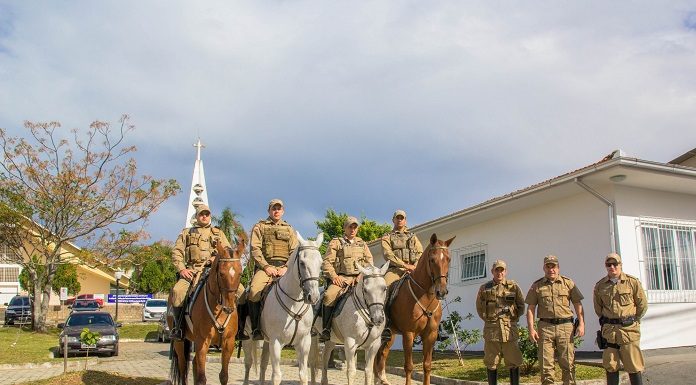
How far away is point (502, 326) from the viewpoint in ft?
32.9

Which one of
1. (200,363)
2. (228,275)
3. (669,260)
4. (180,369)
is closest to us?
(228,275)

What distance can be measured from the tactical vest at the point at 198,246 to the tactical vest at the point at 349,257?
2093mm

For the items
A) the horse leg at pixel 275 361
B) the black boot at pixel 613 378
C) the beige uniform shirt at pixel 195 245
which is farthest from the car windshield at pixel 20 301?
the black boot at pixel 613 378

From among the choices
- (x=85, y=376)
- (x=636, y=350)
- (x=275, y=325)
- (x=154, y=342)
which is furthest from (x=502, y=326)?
(x=154, y=342)

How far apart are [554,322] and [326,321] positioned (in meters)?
3.51

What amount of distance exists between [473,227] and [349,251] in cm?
915

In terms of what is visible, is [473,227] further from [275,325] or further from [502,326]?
[275,325]

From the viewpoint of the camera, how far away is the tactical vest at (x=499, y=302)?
10141 mm

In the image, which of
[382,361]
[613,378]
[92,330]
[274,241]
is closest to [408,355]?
[382,361]

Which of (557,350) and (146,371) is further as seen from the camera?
(146,371)

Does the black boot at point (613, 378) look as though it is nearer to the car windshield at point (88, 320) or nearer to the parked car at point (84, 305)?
the car windshield at point (88, 320)

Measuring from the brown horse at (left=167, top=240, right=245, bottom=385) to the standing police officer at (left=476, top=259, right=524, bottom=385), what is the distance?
3.91 meters

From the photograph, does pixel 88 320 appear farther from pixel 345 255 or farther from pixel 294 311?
pixel 294 311

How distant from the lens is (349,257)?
11.1m
